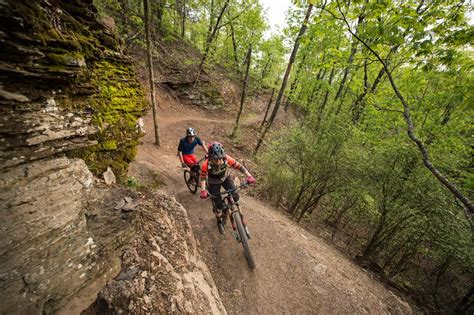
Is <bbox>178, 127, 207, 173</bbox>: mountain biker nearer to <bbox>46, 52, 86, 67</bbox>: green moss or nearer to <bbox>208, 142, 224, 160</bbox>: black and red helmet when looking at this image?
<bbox>208, 142, 224, 160</bbox>: black and red helmet

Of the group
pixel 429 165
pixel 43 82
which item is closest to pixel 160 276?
pixel 43 82

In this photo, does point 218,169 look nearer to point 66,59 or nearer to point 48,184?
point 48,184

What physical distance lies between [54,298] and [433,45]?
639 cm

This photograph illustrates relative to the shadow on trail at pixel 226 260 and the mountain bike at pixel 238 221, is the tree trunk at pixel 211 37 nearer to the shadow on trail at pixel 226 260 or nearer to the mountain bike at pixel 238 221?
the shadow on trail at pixel 226 260

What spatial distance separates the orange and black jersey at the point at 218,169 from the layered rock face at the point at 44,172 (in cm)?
204

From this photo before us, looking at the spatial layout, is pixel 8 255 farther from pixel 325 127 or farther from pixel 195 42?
pixel 195 42

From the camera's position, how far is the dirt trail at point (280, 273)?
4.37 meters

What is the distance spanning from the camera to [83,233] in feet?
8.63

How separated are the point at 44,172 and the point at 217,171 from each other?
3180mm

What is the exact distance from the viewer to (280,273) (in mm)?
4969

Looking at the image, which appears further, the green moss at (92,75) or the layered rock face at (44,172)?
the green moss at (92,75)

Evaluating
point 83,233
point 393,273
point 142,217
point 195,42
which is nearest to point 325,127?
point 393,273

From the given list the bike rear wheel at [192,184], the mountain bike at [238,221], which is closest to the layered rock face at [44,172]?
the mountain bike at [238,221]

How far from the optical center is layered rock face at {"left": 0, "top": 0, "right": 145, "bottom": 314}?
6.24 feet
